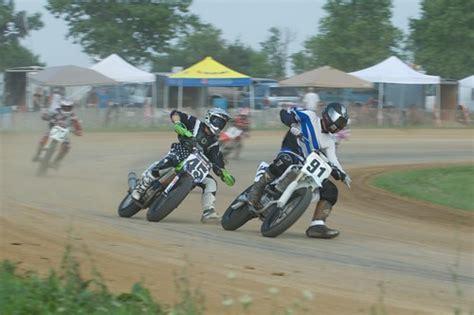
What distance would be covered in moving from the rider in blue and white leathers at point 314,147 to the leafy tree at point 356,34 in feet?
122

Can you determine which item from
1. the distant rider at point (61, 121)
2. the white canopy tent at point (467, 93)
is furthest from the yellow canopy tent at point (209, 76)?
the distant rider at point (61, 121)

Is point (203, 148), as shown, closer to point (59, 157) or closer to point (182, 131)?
point (182, 131)

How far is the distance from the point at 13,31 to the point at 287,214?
1943 cm

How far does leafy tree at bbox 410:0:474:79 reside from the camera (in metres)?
48.8

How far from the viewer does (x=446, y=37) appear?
51469 mm

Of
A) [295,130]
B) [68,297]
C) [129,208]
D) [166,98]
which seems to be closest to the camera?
[68,297]

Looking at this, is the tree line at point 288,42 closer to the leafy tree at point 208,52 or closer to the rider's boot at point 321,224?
the leafy tree at point 208,52

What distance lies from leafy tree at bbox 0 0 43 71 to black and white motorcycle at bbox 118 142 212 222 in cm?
1202

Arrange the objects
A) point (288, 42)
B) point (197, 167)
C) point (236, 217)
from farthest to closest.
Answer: point (288, 42) < point (197, 167) < point (236, 217)

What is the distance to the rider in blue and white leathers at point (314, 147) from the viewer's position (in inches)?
426

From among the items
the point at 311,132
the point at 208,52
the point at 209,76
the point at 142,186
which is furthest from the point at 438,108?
the point at 311,132

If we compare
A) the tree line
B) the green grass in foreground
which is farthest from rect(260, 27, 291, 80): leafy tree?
the green grass in foreground

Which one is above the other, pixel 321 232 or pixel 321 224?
pixel 321 224

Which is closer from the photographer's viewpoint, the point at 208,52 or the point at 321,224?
the point at 321,224
